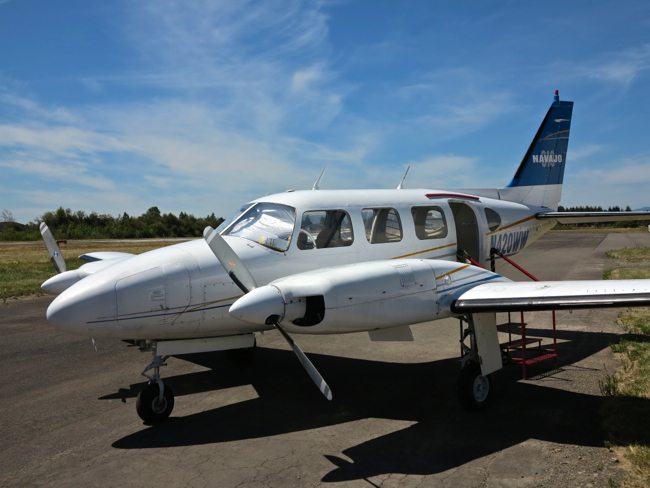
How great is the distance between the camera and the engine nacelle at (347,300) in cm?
499

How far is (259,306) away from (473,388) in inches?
120

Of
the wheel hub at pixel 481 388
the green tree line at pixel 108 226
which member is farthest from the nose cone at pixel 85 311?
the green tree line at pixel 108 226

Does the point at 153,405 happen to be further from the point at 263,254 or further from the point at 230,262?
the point at 263,254

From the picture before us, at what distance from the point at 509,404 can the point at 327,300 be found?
308cm

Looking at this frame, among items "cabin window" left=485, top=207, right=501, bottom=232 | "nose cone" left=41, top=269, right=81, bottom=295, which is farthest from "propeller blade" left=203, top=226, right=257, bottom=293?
"cabin window" left=485, top=207, right=501, bottom=232

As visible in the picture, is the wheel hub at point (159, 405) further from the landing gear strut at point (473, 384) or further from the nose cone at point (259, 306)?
the landing gear strut at point (473, 384)

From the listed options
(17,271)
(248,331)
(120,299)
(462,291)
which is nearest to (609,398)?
(462,291)

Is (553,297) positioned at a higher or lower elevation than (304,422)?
higher

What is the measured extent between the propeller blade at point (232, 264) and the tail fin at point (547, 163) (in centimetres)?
733

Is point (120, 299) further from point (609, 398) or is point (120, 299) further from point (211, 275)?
point (609, 398)

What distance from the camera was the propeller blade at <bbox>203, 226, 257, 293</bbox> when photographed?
18.3 feet

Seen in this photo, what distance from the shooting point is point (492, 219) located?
910 centimetres

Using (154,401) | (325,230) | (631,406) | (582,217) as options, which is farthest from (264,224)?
(582,217)

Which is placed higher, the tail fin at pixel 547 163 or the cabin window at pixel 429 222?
the tail fin at pixel 547 163
